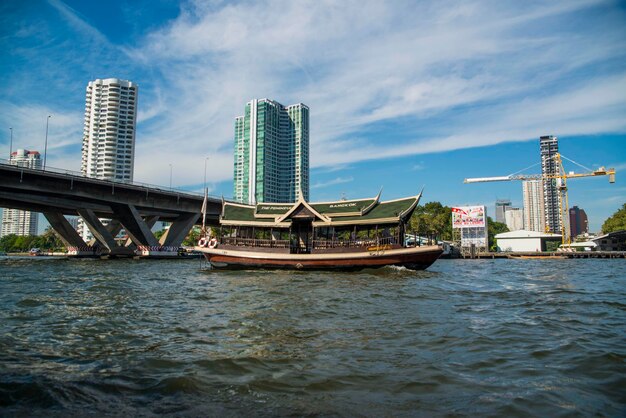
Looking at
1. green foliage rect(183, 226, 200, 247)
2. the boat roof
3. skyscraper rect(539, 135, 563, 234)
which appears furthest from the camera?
skyscraper rect(539, 135, 563, 234)

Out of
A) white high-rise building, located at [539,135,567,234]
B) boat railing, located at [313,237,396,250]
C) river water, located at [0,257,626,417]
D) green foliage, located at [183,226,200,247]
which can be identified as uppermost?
white high-rise building, located at [539,135,567,234]

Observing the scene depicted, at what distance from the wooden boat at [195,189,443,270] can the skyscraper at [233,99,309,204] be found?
11298 centimetres

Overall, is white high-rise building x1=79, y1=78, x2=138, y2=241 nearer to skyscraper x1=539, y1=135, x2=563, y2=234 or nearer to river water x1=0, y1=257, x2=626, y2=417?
river water x1=0, y1=257, x2=626, y2=417

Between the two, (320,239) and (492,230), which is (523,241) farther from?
(320,239)

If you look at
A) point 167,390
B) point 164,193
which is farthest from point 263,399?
point 164,193

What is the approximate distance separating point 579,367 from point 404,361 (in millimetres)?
2530

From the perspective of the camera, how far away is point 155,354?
638 cm

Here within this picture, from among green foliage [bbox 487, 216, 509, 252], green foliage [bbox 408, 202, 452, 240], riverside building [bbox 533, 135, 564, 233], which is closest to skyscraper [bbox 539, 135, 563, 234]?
riverside building [bbox 533, 135, 564, 233]

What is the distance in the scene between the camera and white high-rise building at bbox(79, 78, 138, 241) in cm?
13288

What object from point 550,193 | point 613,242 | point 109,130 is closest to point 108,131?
point 109,130

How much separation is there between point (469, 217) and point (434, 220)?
737 centimetres

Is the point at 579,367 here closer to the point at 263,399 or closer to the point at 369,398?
the point at 369,398

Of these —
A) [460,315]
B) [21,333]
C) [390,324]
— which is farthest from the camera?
[460,315]

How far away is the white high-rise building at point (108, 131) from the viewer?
133 metres
